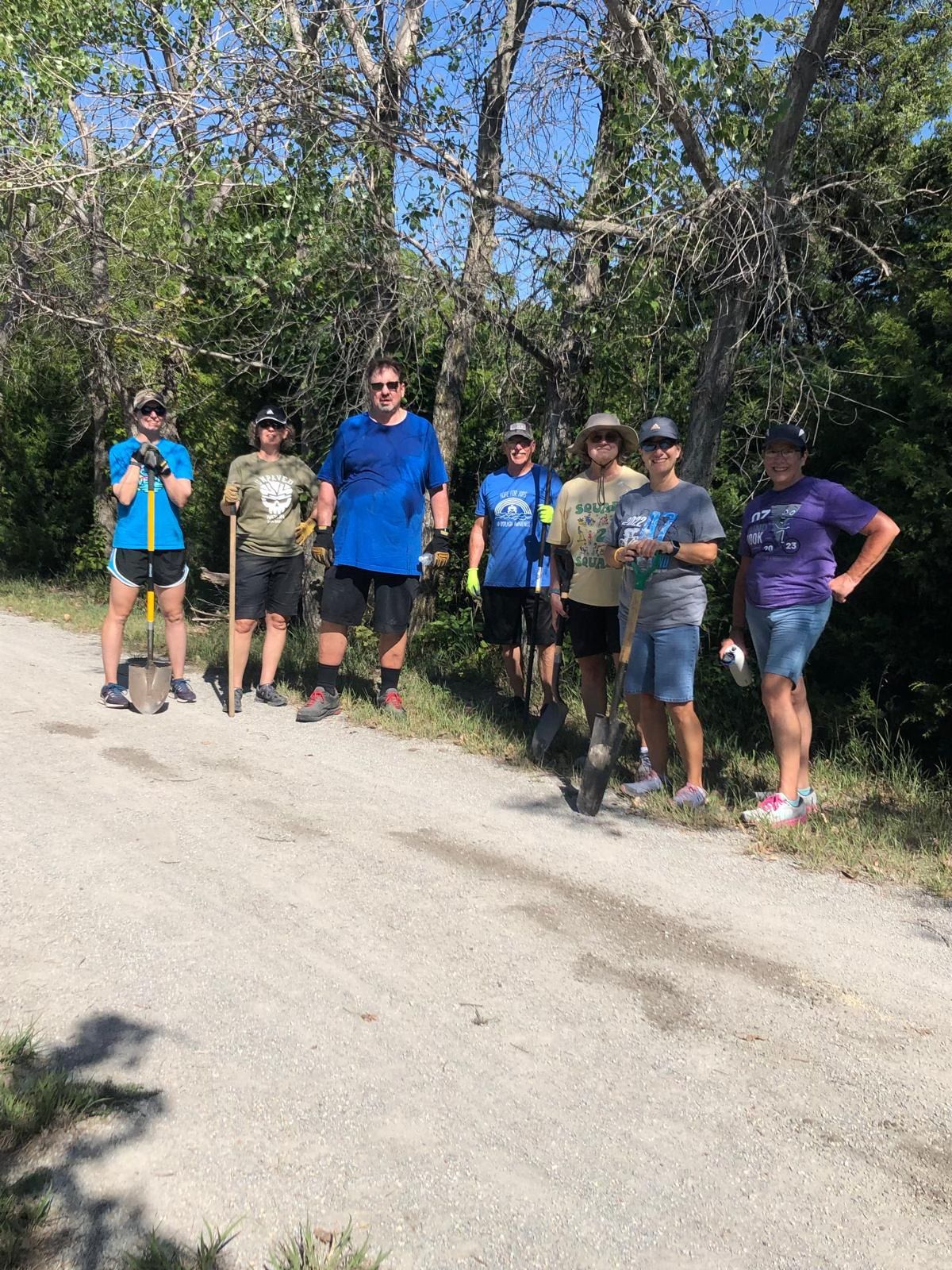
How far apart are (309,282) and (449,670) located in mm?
3438

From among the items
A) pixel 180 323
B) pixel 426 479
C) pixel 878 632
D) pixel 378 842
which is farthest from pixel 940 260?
pixel 180 323

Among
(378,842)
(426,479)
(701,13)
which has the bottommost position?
(378,842)

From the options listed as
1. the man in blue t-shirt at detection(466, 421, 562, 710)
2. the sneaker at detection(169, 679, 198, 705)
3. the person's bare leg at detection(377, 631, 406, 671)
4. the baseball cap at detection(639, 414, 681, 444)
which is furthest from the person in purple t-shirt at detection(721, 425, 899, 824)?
the sneaker at detection(169, 679, 198, 705)

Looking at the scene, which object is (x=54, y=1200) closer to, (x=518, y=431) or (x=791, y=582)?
(x=791, y=582)

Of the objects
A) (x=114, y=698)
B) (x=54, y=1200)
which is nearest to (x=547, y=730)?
(x=114, y=698)

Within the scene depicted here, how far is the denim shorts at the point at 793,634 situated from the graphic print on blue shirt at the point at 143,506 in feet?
13.6

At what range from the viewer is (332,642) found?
7105mm

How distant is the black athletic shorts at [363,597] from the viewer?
707cm

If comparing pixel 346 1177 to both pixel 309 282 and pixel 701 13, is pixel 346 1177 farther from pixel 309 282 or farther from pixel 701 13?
pixel 309 282

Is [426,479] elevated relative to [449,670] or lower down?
elevated

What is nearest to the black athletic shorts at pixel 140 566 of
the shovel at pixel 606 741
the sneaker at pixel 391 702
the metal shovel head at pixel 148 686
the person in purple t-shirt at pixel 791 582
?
the metal shovel head at pixel 148 686

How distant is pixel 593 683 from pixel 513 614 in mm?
1058

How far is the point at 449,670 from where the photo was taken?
28.6ft

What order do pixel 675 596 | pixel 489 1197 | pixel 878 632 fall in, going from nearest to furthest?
pixel 489 1197 < pixel 675 596 < pixel 878 632
